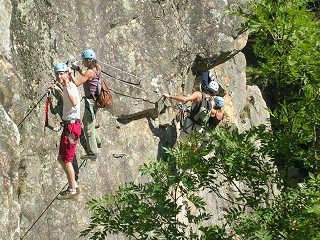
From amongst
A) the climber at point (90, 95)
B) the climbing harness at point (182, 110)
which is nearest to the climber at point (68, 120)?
the climber at point (90, 95)

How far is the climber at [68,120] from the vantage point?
A: 7.92 metres

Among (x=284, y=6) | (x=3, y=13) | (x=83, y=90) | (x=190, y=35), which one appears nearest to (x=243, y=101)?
(x=190, y=35)

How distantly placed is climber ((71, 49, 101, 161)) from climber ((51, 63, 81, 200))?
539 millimetres

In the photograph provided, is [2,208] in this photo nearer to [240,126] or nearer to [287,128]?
[287,128]

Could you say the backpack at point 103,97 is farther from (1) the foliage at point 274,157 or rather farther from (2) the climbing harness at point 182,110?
(2) the climbing harness at point 182,110

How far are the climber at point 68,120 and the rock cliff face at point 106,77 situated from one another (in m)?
0.71

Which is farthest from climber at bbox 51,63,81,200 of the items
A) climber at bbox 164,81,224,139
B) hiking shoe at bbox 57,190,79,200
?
climber at bbox 164,81,224,139

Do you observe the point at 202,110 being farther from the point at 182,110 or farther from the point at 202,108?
the point at 182,110

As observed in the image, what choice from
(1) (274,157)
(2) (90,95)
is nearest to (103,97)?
(2) (90,95)

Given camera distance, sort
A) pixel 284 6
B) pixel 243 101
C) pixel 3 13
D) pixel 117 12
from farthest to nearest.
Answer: pixel 243 101
pixel 117 12
pixel 3 13
pixel 284 6

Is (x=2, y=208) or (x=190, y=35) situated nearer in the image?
(x=2, y=208)

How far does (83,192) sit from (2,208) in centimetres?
220

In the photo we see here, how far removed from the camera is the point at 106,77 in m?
10.6

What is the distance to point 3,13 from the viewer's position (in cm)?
878
